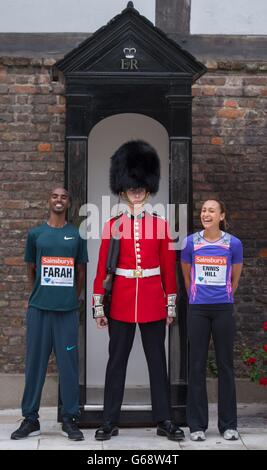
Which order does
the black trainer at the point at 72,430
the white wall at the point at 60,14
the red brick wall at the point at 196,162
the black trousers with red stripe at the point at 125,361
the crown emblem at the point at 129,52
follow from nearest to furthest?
the black trainer at the point at 72,430, the black trousers with red stripe at the point at 125,361, the crown emblem at the point at 129,52, the white wall at the point at 60,14, the red brick wall at the point at 196,162

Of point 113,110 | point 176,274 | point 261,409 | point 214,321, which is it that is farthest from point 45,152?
point 261,409

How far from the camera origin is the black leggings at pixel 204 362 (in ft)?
19.7

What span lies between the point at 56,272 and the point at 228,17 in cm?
257

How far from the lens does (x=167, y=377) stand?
6266mm

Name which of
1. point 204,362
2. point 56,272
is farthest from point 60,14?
point 204,362

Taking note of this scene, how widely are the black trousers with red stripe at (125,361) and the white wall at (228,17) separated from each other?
2.45 m

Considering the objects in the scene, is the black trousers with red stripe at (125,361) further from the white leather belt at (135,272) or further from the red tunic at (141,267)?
the white leather belt at (135,272)

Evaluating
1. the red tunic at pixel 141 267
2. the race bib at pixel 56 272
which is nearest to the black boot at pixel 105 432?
the red tunic at pixel 141 267

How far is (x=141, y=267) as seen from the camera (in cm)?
606

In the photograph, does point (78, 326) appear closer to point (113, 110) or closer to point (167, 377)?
point (167, 377)

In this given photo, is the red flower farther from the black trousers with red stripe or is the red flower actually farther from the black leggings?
the black trousers with red stripe

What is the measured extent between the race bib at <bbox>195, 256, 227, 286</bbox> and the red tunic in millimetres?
193

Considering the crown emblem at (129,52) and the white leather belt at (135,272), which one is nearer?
the white leather belt at (135,272)

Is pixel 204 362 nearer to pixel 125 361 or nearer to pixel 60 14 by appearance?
pixel 125 361
